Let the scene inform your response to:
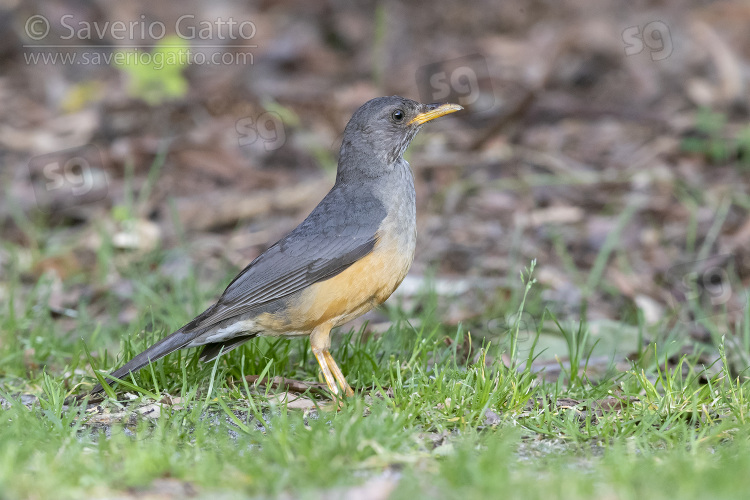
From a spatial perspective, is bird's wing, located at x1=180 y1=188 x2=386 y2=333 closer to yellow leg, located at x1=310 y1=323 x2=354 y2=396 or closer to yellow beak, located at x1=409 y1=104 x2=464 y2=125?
yellow leg, located at x1=310 y1=323 x2=354 y2=396

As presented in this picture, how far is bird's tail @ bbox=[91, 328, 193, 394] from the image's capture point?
200 inches

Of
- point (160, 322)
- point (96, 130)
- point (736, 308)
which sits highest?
point (96, 130)

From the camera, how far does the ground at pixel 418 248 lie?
4.06 meters

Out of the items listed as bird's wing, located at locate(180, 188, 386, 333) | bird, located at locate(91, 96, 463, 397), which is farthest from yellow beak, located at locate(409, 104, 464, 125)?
bird's wing, located at locate(180, 188, 386, 333)

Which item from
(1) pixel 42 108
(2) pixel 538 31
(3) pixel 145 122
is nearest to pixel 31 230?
(3) pixel 145 122

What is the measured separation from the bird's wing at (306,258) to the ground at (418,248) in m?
0.37

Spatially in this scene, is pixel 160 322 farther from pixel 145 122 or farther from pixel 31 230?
pixel 145 122

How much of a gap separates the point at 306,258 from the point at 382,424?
159 cm

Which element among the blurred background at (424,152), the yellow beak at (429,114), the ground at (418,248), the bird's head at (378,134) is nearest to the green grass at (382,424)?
the ground at (418,248)

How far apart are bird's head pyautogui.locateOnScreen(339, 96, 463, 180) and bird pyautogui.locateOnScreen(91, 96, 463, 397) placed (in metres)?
0.19

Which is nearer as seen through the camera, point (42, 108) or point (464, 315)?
point (464, 315)

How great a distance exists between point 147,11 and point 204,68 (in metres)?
1.56

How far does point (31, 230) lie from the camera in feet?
30.1

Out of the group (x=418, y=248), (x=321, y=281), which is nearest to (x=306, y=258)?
(x=321, y=281)
